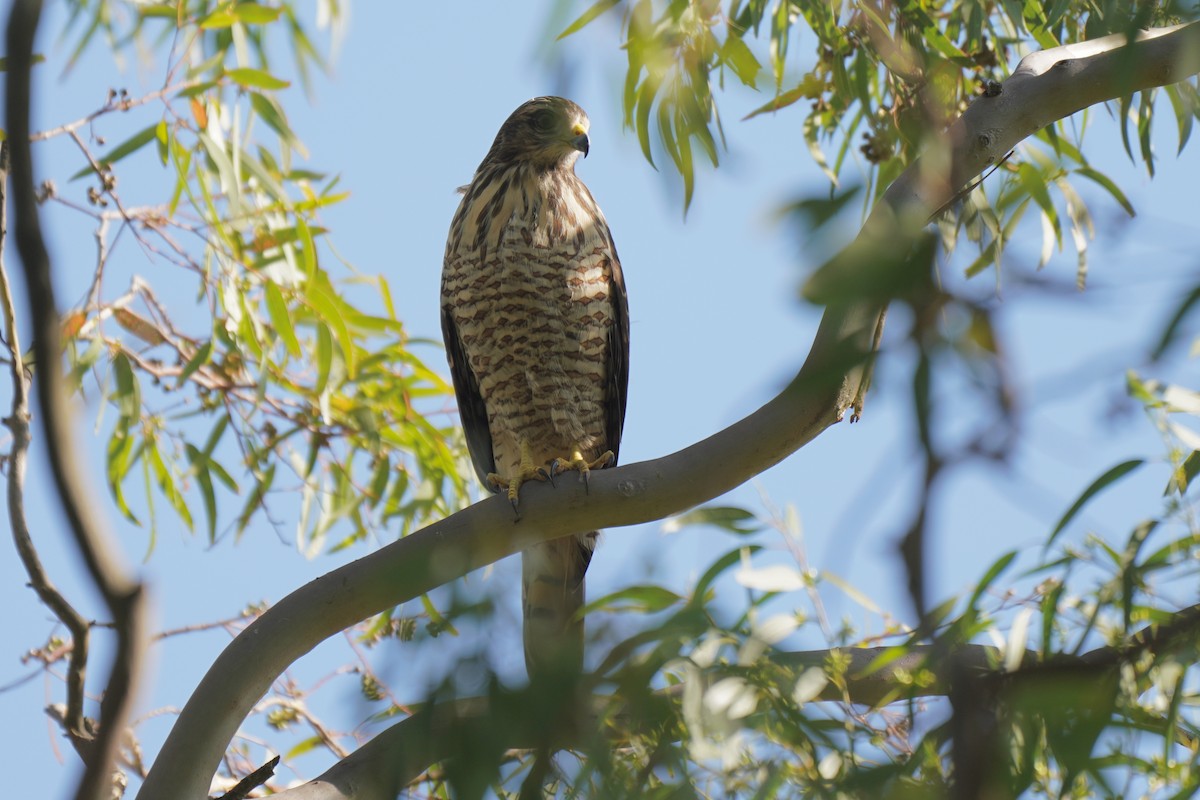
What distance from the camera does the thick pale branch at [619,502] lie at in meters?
2.06

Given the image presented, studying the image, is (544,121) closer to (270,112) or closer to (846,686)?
(270,112)

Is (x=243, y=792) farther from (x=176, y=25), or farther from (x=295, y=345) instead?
(x=176, y=25)

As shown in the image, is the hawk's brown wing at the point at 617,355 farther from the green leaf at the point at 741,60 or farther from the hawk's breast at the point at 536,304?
the green leaf at the point at 741,60

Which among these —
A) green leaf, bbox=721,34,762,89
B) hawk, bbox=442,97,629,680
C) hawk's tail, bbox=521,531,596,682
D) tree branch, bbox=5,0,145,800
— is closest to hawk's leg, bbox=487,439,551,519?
hawk, bbox=442,97,629,680

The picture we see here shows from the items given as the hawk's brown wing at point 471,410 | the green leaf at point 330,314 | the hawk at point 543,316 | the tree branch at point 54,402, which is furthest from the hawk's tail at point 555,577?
the tree branch at point 54,402

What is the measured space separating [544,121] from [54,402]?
2.66 meters

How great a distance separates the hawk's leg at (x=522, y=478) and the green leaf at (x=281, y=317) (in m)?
0.69

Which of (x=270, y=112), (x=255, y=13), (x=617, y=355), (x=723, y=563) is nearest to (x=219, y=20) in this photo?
(x=255, y=13)

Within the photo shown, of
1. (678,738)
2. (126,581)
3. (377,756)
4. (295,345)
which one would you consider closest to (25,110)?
(126,581)

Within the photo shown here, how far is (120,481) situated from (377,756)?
204cm

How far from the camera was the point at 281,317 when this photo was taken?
12.0 ft

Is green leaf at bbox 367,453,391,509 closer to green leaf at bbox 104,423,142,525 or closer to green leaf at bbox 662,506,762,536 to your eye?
green leaf at bbox 104,423,142,525

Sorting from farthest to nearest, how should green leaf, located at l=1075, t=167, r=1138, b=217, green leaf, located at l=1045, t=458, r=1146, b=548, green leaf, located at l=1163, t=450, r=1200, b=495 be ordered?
green leaf, located at l=1075, t=167, r=1138, b=217 < green leaf, located at l=1163, t=450, r=1200, b=495 < green leaf, located at l=1045, t=458, r=1146, b=548

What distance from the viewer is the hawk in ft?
11.0
